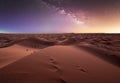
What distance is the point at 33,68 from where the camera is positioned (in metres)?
2.18

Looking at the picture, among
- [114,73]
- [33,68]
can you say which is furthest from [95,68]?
[33,68]

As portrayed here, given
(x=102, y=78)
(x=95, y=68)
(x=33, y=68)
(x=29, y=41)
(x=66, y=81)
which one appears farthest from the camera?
(x=29, y=41)

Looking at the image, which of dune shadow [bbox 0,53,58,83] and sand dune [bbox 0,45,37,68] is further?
sand dune [bbox 0,45,37,68]

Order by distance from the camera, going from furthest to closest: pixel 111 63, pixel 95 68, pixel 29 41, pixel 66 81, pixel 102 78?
pixel 29 41 → pixel 111 63 → pixel 95 68 → pixel 102 78 → pixel 66 81

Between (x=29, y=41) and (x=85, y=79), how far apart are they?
17.8 feet

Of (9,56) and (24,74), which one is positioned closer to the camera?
(24,74)

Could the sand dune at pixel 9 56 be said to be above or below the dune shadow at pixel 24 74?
below

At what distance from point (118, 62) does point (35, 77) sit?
1702mm

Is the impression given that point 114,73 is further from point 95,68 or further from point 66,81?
point 66,81

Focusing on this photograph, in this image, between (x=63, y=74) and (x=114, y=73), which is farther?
(x=114, y=73)

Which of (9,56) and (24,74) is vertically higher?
(24,74)

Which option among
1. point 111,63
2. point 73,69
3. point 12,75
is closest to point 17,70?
point 12,75

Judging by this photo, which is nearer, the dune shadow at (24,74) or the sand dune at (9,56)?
the dune shadow at (24,74)

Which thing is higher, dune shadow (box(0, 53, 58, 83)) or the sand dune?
dune shadow (box(0, 53, 58, 83))
